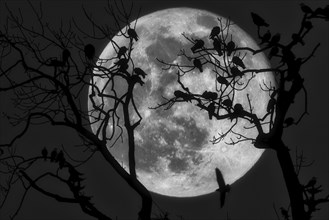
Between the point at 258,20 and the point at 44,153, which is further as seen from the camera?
the point at 44,153

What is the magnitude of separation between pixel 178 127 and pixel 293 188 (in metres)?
6.51

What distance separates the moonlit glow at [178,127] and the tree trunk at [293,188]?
5.53 m

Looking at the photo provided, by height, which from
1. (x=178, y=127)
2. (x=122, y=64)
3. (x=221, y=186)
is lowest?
(x=221, y=186)

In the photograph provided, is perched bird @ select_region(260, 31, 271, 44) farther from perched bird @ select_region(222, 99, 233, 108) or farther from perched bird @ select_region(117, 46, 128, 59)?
perched bird @ select_region(117, 46, 128, 59)

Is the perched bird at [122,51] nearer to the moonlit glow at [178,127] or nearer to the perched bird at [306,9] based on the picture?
the perched bird at [306,9]

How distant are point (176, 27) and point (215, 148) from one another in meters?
4.67

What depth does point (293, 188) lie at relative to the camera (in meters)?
5.91

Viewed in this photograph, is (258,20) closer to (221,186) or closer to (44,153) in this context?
(221,186)

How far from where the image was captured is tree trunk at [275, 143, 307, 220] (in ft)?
19.2

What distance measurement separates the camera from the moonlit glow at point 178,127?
11828 millimetres

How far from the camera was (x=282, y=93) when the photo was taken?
6000mm

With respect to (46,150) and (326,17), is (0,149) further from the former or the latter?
(326,17)

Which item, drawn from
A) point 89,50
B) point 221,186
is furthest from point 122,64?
point 221,186

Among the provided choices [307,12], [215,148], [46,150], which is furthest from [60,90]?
[215,148]
